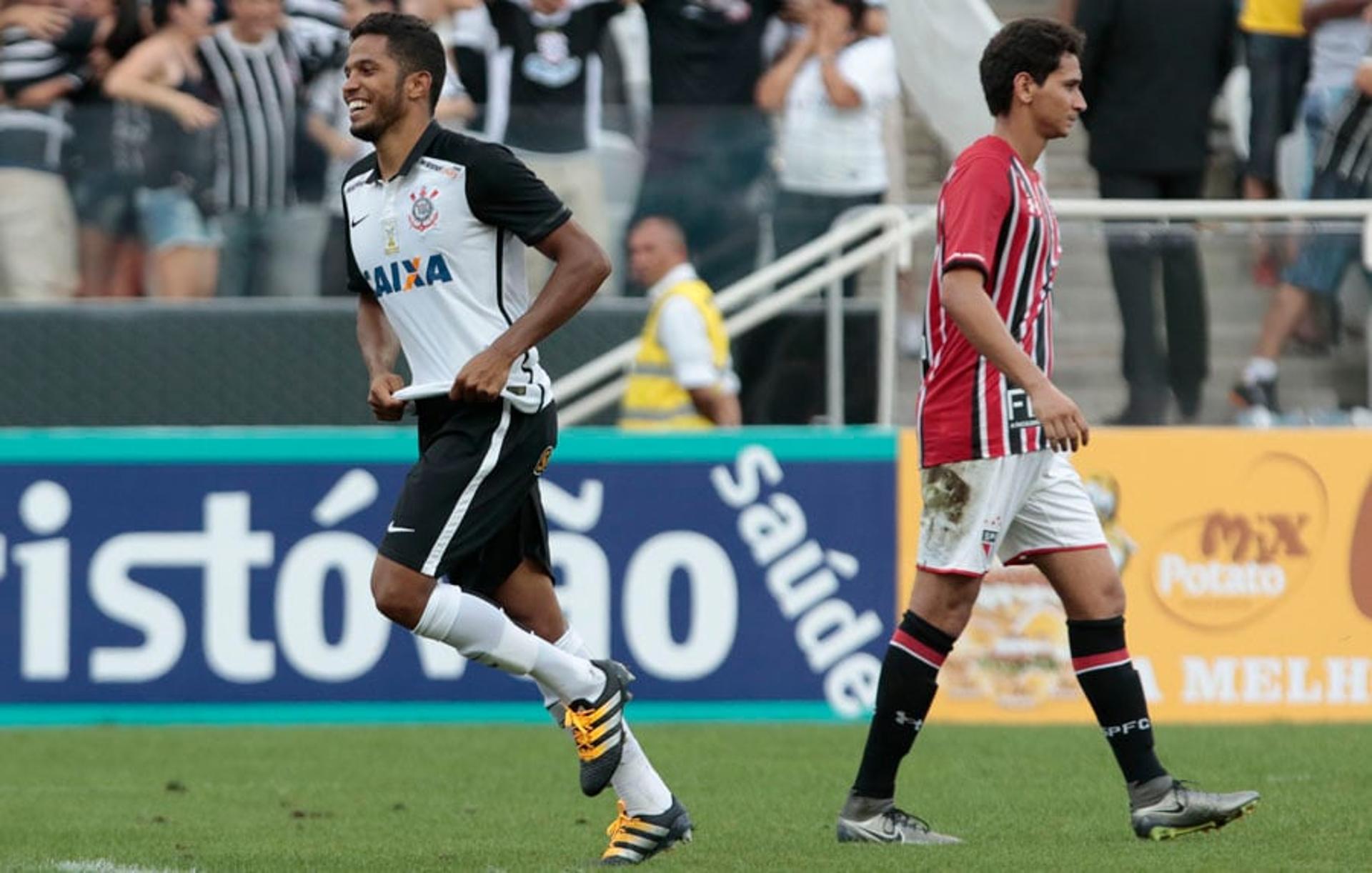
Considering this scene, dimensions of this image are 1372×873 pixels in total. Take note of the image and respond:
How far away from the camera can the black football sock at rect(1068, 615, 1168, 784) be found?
23.9ft

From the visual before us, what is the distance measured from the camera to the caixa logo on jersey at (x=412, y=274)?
22.7 ft

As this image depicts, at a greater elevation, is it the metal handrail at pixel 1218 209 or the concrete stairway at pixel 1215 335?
the metal handrail at pixel 1218 209

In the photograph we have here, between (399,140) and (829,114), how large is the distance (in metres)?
5.95

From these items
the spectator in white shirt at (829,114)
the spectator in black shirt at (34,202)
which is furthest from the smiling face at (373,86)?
the spectator in black shirt at (34,202)

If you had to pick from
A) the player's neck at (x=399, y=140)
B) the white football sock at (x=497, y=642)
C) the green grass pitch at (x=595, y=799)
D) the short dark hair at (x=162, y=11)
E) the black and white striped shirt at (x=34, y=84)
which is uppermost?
the short dark hair at (x=162, y=11)

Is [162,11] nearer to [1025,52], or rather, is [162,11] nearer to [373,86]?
[373,86]

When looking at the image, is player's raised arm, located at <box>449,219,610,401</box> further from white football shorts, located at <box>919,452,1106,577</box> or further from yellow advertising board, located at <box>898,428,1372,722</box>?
yellow advertising board, located at <box>898,428,1372,722</box>

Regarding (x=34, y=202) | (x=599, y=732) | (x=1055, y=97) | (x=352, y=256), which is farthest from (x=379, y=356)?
(x=34, y=202)

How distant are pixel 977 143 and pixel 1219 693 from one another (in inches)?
193

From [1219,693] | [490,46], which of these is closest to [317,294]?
[490,46]

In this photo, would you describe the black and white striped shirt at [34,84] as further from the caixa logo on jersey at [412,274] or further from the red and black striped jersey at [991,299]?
the red and black striped jersey at [991,299]

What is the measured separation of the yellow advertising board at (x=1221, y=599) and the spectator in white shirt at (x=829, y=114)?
1737 millimetres

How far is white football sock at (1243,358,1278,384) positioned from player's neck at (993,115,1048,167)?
4.65 metres

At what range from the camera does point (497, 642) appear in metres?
6.87
